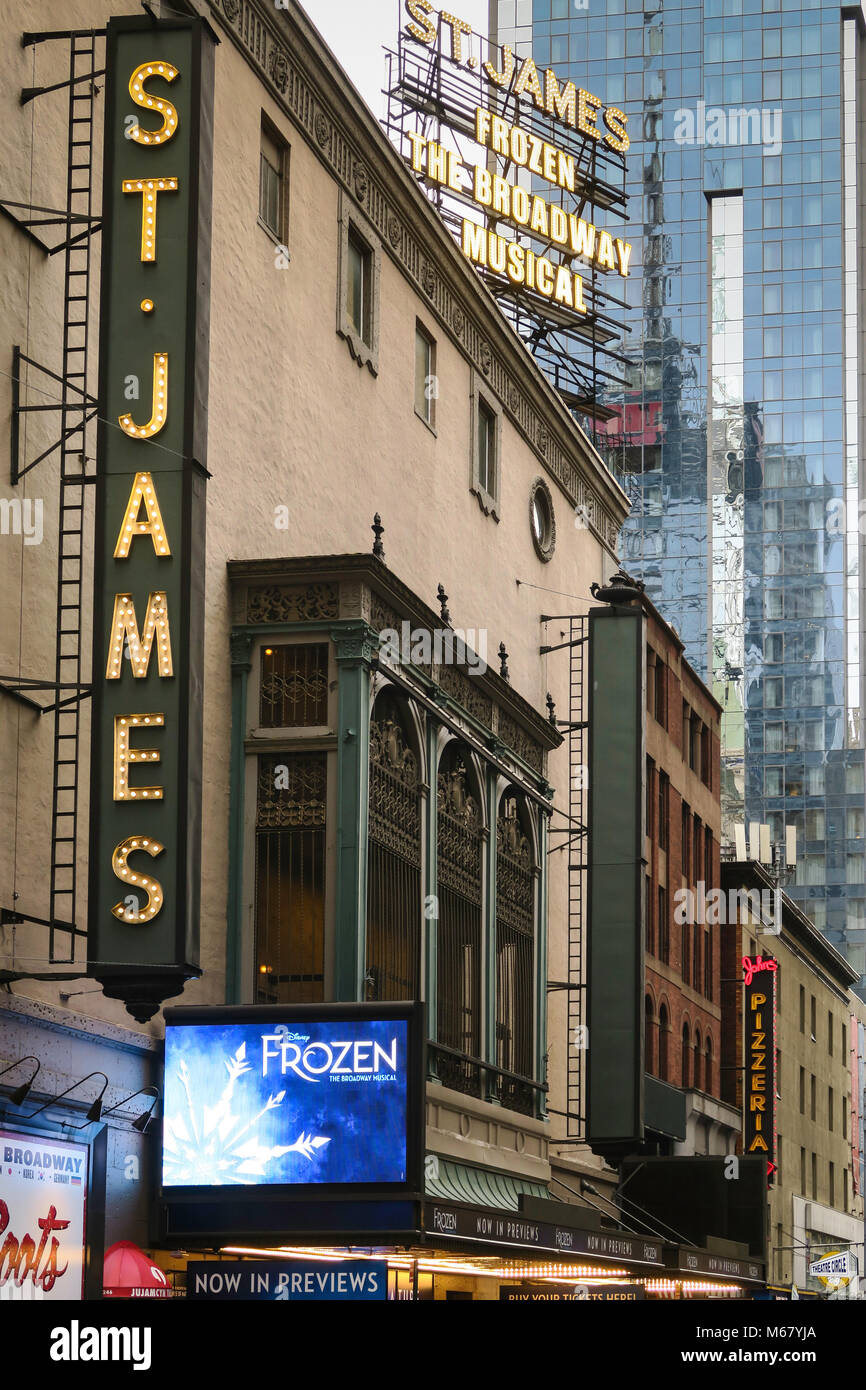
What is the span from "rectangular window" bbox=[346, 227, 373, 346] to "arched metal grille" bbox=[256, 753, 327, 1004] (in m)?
7.94

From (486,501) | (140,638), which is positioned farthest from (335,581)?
(486,501)

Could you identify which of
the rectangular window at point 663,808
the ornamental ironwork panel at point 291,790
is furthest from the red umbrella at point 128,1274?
the rectangular window at point 663,808

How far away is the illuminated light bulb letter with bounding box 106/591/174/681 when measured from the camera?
15.9 meters

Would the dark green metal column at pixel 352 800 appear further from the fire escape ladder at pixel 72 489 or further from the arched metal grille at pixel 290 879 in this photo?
the fire escape ladder at pixel 72 489

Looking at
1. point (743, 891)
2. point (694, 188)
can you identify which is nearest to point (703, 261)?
point (694, 188)

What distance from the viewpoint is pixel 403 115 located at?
38.5 m

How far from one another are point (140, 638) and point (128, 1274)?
5.38 metres

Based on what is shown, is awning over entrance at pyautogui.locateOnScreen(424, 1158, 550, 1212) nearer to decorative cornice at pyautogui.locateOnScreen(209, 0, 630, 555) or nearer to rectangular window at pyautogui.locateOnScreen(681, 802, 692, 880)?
decorative cornice at pyautogui.locateOnScreen(209, 0, 630, 555)

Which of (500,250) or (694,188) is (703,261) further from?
(500,250)

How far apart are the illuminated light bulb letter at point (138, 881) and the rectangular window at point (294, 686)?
174 inches

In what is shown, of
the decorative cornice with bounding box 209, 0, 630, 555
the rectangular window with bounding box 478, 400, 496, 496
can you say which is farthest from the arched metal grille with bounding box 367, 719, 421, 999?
the rectangular window with bounding box 478, 400, 496, 496

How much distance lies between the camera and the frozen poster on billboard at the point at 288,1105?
1723cm
